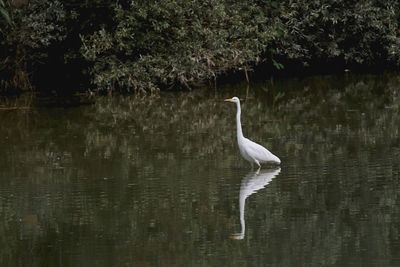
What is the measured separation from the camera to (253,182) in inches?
498

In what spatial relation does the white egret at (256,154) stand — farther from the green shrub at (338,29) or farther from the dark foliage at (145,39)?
the green shrub at (338,29)

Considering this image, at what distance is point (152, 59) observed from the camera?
21.7 meters

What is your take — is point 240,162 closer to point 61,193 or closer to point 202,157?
point 202,157

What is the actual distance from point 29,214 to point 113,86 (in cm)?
1085

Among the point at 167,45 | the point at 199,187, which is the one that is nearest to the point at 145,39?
the point at 167,45

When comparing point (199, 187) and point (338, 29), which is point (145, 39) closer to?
point (338, 29)

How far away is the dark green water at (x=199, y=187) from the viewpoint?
378 inches

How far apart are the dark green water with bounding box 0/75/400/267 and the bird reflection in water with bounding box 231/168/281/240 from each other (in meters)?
0.03

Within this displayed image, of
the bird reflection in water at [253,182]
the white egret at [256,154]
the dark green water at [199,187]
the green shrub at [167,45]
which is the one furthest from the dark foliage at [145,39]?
the bird reflection in water at [253,182]

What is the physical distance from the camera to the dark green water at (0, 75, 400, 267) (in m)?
9.61

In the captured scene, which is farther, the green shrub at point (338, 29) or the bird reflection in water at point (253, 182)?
the green shrub at point (338, 29)

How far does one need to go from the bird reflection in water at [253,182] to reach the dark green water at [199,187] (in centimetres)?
3

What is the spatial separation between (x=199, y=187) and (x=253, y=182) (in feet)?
2.59

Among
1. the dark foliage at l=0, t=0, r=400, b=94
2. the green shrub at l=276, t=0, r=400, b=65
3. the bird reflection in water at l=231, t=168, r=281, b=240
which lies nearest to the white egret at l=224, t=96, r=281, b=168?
the bird reflection in water at l=231, t=168, r=281, b=240
